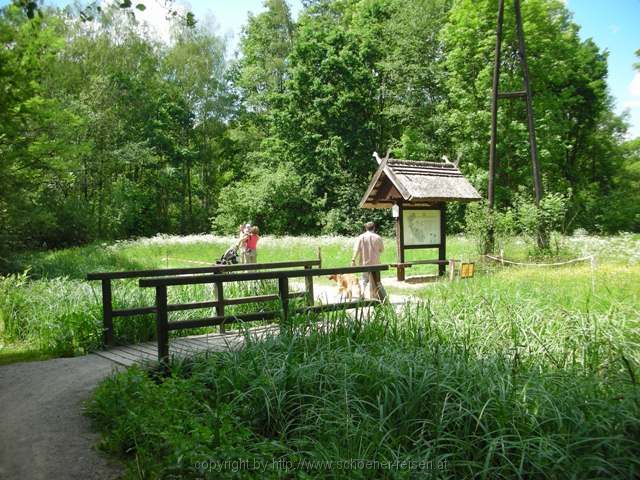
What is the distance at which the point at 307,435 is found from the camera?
156 inches

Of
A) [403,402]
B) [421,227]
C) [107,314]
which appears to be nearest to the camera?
[403,402]

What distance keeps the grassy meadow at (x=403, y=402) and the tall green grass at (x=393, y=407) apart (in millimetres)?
15

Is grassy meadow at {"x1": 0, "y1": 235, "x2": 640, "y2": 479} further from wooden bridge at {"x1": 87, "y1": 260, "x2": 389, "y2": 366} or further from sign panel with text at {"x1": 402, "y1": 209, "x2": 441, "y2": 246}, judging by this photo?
sign panel with text at {"x1": 402, "y1": 209, "x2": 441, "y2": 246}

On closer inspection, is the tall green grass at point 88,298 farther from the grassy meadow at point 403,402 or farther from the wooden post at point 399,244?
the wooden post at point 399,244

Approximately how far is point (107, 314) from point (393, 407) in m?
4.96

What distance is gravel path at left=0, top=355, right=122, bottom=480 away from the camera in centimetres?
391

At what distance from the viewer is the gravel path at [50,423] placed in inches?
154

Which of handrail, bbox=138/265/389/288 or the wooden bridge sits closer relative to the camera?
handrail, bbox=138/265/389/288

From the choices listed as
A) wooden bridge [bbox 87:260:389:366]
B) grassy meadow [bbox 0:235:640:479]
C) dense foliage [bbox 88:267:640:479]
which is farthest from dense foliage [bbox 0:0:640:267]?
dense foliage [bbox 88:267:640:479]

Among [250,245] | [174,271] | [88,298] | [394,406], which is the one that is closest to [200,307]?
[174,271]

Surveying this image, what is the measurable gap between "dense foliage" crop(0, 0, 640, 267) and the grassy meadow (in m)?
24.1

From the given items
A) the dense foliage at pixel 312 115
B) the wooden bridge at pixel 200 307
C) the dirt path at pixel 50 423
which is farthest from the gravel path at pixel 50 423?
the dense foliage at pixel 312 115

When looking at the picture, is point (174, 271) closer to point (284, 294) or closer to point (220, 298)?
point (220, 298)

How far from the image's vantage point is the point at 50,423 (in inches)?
188
